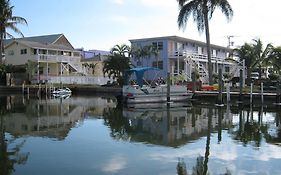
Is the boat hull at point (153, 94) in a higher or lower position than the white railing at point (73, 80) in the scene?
lower

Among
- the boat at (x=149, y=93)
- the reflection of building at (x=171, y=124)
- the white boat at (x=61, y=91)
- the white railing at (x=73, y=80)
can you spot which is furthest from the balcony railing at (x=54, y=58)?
the reflection of building at (x=171, y=124)

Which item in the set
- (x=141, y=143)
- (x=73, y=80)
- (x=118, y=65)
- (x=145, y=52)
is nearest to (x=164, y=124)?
(x=141, y=143)

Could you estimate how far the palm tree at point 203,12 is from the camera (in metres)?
49.8

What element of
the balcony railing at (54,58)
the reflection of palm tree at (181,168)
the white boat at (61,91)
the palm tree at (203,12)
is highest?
the palm tree at (203,12)

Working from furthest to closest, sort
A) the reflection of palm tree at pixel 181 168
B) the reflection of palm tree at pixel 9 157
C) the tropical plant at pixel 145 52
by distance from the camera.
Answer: the tropical plant at pixel 145 52, the reflection of palm tree at pixel 9 157, the reflection of palm tree at pixel 181 168

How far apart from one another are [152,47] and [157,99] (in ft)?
78.9

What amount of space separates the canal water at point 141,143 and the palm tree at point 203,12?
836 inches

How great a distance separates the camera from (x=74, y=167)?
42.8 ft

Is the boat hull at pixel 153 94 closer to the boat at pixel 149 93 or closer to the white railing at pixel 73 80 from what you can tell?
the boat at pixel 149 93

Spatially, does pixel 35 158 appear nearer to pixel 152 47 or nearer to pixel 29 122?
pixel 29 122

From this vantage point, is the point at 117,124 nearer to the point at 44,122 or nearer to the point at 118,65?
the point at 44,122

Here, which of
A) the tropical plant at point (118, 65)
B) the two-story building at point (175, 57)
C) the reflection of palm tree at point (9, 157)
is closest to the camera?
the reflection of palm tree at point (9, 157)

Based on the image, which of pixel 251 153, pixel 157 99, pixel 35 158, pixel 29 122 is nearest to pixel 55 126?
pixel 29 122

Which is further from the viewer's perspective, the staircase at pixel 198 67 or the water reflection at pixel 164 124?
the staircase at pixel 198 67
